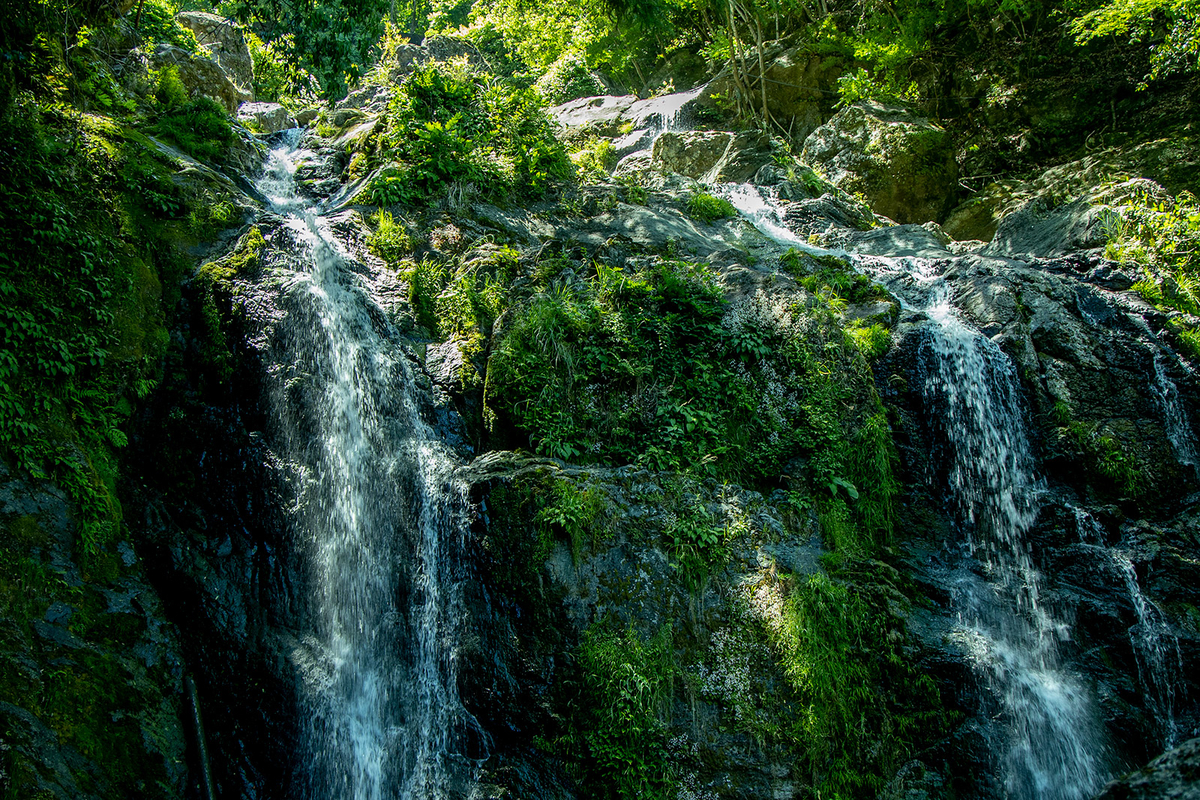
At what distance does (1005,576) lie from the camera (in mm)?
7449

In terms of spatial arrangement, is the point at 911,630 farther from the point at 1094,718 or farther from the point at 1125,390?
the point at 1125,390

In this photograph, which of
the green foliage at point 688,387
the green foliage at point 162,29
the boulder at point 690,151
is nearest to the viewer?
the green foliage at point 688,387

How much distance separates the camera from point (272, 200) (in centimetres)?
1089

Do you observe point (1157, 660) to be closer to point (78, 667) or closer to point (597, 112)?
point (78, 667)

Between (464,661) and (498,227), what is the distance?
6.97m

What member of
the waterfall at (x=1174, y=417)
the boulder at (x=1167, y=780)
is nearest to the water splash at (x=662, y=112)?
the waterfall at (x=1174, y=417)

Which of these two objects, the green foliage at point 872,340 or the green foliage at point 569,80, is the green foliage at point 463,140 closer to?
the green foliage at point 872,340

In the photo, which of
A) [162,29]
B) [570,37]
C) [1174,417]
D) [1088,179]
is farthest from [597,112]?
[1174,417]

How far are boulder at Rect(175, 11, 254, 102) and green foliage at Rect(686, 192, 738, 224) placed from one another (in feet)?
40.9

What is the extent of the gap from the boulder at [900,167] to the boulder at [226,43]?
51.4ft

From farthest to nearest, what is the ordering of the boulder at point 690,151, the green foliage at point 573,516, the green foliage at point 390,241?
the boulder at point 690,151 < the green foliage at point 390,241 < the green foliage at point 573,516

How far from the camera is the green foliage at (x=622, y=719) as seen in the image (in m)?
5.69

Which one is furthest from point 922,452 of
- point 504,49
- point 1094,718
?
point 504,49

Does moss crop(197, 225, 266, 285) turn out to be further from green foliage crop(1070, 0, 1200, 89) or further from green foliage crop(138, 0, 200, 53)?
green foliage crop(1070, 0, 1200, 89)
